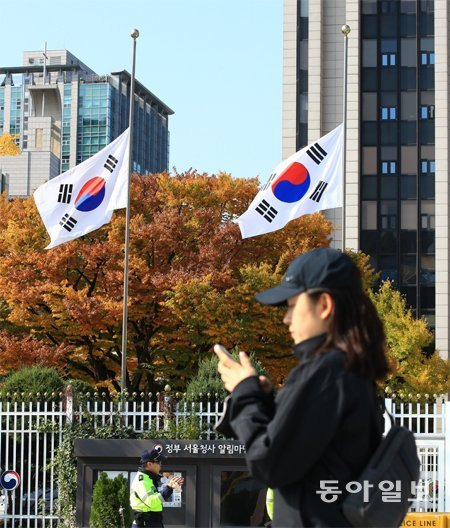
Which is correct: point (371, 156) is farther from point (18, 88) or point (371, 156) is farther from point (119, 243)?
point (18, 88)

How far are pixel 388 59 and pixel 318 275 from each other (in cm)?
6814

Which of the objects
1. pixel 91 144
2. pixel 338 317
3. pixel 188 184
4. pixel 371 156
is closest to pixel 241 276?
pixel 188 184

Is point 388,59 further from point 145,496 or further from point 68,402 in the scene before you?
point 145,496

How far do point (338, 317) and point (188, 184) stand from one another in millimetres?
37736

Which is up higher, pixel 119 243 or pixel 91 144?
pixel 91 144

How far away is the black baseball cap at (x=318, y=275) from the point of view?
3863mm

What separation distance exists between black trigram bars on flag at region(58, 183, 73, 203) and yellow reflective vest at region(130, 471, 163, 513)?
11389 millimetres

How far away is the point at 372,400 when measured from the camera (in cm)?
382

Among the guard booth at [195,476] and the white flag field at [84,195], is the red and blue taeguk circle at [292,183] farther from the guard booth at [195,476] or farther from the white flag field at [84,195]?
the guard booth at [195,476]

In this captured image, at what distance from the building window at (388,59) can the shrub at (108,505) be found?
55.5 m

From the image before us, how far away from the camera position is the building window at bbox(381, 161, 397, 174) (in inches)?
2729

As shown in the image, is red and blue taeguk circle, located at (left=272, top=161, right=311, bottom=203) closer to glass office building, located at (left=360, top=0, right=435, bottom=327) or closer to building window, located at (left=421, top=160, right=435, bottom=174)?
glass office building, located at (left=360, top=0, right=435, bottom=327)

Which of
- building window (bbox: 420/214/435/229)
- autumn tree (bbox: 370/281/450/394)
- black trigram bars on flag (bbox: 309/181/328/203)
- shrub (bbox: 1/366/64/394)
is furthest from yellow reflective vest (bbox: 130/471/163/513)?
building window (bbox: 420/214/435/229)

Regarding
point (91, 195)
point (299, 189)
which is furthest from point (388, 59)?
point (91, 195)
